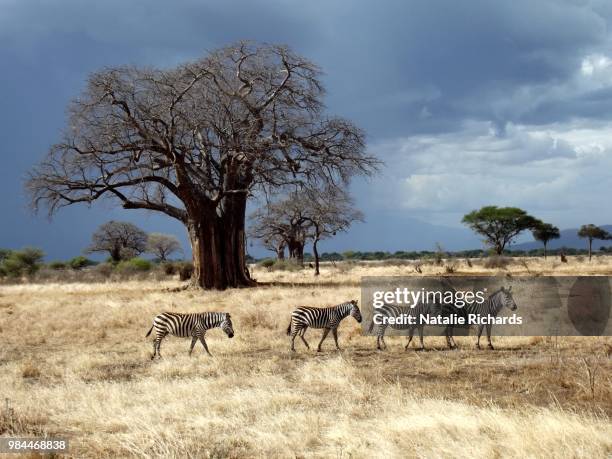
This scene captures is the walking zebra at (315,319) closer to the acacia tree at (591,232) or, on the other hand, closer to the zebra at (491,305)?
the zebra at (491,305)

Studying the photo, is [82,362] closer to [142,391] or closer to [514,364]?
[142,391]

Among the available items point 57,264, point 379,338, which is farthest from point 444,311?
point 57,264

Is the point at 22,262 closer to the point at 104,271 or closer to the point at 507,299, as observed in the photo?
the point at 104,271

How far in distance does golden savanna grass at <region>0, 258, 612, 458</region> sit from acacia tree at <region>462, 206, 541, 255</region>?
58682 mm

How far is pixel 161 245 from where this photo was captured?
9250 cm

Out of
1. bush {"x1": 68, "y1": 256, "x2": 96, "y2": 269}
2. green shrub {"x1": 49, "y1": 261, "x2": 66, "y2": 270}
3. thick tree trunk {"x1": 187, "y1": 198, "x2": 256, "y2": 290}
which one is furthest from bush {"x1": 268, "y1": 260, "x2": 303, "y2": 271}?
bush {"x1": 68, "y1": 256, "x2": 96, "y2": 269}

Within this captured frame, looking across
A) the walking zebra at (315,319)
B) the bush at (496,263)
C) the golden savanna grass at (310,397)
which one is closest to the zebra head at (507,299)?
the golden savanna grass at (310,397)

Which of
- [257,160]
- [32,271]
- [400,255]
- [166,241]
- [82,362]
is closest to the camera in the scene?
[82,362]

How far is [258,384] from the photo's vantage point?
9742mm

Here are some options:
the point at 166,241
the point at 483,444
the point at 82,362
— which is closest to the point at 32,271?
the point at 166,241

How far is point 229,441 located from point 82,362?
6261mm

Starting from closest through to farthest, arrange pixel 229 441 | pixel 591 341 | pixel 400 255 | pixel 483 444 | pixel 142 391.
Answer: pixel 483 444
pixel 229 441
pixel 142 391
pixel 591 341
pixel 400 255

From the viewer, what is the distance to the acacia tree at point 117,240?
79.2 metres

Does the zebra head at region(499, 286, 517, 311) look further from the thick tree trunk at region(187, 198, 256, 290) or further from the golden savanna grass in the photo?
the thick tree trunk at region(187, 198, 256, 290)
